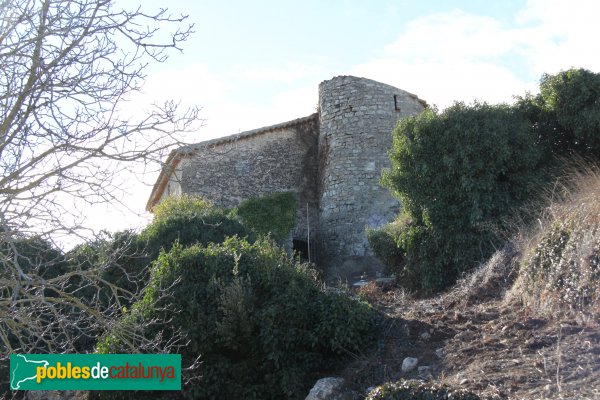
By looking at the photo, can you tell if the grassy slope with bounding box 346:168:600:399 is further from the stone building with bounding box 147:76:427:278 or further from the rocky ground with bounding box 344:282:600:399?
the stone building with bounding box 147:76:427:278

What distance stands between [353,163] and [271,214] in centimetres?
257

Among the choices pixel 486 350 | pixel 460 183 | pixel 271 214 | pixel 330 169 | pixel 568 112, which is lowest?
pixel 486 350

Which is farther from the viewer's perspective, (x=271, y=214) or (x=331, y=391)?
(x=271, y=214)

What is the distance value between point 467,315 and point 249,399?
314 cm

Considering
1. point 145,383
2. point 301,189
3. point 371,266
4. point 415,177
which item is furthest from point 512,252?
point 301,189

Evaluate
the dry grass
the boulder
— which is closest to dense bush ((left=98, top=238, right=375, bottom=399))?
the boulder

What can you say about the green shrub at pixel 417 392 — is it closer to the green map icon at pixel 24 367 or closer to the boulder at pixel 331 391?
the boulder at pixel 331 391

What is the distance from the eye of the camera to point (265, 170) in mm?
18984

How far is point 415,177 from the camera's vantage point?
41.3 feet

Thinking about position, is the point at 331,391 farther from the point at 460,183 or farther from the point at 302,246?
the point at 302,246

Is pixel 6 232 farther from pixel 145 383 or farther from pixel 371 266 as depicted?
pixel 371 266

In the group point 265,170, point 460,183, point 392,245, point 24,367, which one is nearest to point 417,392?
point 24,367

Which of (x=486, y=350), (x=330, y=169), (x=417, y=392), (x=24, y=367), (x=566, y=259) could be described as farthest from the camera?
(x=330, y=169)

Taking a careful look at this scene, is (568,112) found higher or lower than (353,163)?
higher
